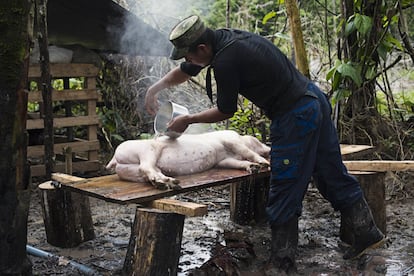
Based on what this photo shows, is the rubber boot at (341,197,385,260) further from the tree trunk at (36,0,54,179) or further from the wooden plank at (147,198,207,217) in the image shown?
the tree trunk at (36,0,54,179)

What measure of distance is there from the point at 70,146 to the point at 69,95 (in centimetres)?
75

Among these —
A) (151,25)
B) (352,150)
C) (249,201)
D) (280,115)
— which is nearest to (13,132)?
(280,115)

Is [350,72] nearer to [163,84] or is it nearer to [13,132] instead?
[163,84]

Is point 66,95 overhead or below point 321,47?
below

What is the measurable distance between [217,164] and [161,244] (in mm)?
1566

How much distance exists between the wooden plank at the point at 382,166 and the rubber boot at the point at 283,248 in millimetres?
1171

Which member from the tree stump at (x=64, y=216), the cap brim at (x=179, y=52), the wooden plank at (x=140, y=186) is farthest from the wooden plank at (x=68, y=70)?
the cap brim at (x=179, y=52)

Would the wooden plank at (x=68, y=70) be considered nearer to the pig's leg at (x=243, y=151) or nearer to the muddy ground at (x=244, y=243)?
the muddy ground at (x=244, y=243)

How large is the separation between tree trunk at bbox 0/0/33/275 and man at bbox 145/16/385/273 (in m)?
1.12

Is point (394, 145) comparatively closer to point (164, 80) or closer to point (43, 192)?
point (164, 80)

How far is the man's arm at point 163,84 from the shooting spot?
4.88 meters

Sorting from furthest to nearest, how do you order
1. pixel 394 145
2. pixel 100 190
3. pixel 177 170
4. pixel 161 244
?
1. pixel 394 145
2. pixel 177 170
3. pixel 100 190
4. pixel 161 244

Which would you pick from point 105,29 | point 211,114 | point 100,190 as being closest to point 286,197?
point 211,114

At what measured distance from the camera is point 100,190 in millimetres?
4137
